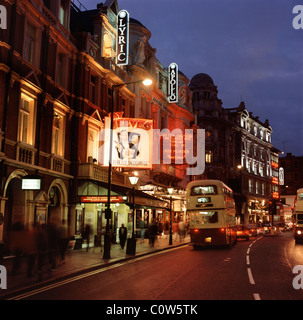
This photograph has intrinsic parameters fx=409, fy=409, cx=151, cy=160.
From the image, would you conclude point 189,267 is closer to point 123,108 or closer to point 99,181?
point 99,181

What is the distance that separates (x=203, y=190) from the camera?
Answer: 26.1m

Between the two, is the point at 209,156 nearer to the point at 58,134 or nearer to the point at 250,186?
the point at 250,186

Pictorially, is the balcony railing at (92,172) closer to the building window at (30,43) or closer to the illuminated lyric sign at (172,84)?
the building window at (30,43)

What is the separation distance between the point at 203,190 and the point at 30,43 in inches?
527

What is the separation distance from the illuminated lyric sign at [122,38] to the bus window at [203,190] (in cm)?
1072

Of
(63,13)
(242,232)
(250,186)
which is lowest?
(242,232)

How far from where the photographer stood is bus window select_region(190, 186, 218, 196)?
2586 centimetres

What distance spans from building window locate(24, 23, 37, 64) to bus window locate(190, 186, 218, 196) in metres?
12.5

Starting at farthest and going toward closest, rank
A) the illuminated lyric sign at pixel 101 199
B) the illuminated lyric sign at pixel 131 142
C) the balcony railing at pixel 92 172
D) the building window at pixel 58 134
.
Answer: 1. the illuminated lyric sign at pixel 131 142
2. the balcony railing at pixel 92 172
3. the illuminated lyric sign at pixel 101 199
4. the building window at pixel 58 134

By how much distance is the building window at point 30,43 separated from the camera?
20.5 m

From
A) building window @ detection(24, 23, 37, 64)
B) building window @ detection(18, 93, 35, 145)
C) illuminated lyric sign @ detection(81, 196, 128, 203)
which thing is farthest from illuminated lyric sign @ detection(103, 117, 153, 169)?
building window @ detection(24, 23, 37, 64)

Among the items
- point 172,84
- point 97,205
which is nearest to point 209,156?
point 172,84

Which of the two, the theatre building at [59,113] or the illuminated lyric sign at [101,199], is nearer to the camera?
the theatre building at [59,113]

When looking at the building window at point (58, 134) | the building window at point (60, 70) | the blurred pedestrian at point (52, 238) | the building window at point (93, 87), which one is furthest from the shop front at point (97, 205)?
the blurred pedestrian at point (52, 238)
